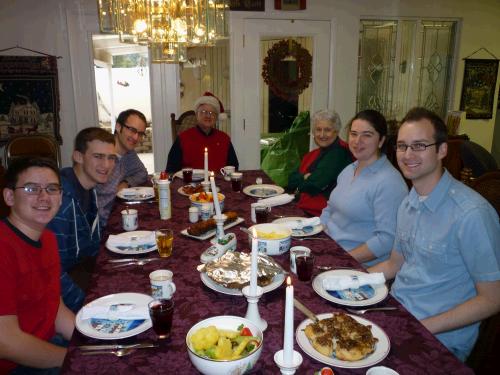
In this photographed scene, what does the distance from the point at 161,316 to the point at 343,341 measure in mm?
501

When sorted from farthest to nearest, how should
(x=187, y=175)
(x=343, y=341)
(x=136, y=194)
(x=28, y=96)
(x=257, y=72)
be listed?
(x=257, y=72), (x=28, y=96), (x=187, y=175), (x=136, y=194), (x=343, y=341)

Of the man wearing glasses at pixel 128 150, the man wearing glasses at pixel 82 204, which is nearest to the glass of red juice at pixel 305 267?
the man wearing glasses at pixel 82 204

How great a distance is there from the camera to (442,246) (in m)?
1.45

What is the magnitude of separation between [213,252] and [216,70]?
12.8ft

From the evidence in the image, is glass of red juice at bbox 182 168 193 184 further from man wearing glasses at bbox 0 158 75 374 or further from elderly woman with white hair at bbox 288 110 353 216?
man wearing glasses at bbox 0 158 75 374

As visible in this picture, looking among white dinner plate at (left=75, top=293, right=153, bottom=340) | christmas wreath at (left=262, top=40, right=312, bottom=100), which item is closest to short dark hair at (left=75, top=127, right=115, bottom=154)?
white dinner plate at (left=75, top=293, right=153, bottom=340)

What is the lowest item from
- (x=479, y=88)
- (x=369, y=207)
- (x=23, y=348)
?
(x=23, y=348)

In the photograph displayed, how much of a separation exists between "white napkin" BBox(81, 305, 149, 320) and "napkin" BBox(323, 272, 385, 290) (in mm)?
609

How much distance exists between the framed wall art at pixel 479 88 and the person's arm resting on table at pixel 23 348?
518cm

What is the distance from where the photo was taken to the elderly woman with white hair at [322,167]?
275 centimetres

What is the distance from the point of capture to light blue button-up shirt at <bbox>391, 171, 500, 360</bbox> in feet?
4.44

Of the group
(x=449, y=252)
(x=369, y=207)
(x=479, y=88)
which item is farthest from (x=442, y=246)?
(x=479, y=88)

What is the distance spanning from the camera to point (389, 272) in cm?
174

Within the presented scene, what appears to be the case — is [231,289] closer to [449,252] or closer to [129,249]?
[129,249]
